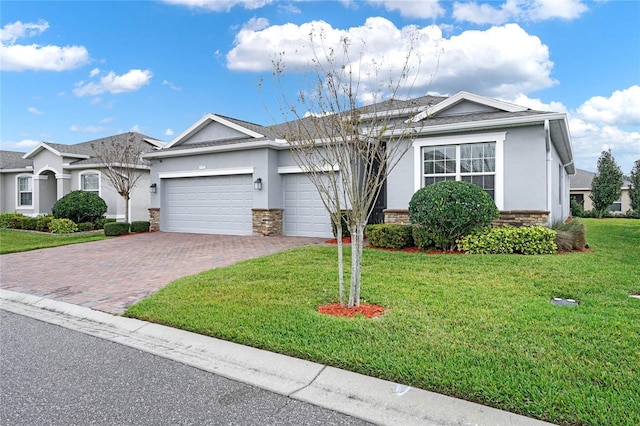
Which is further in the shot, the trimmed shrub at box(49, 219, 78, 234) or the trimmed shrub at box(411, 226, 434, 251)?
the trimmed shrub at box(49, 219, 78, 234)

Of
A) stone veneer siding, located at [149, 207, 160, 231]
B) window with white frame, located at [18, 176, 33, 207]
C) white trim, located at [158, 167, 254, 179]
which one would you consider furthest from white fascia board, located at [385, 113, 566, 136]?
window with white frame, located at [18, 176, 33, 207]

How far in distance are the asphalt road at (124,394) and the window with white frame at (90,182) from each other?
17581mm

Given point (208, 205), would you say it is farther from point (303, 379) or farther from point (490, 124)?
point (303, 379)

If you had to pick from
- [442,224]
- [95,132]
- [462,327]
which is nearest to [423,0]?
[442,224]

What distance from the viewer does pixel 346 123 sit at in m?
5.11

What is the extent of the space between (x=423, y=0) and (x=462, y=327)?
764 cm

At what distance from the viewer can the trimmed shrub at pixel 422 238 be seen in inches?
395

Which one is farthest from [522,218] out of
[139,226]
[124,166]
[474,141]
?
[124,166]

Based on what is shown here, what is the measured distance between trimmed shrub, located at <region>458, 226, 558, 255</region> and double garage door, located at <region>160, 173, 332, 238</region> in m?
5.59

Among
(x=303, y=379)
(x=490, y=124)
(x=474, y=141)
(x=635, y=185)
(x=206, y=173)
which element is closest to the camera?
(x=303, y=379)

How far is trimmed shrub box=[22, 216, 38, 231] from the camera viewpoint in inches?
701

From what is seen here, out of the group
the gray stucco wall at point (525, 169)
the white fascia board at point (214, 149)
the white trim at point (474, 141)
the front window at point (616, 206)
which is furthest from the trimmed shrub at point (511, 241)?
the front window at point (616, 206)

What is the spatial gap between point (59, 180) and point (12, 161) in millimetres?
8052

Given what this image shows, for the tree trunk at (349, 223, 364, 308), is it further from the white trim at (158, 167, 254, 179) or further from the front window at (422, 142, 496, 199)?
the white trim at (158, 167, 254, 179)
